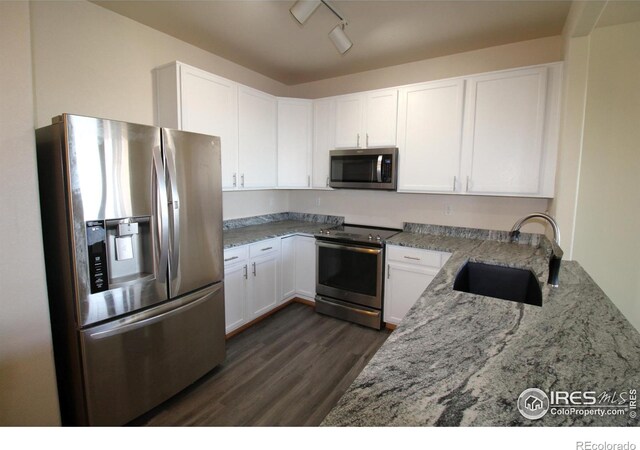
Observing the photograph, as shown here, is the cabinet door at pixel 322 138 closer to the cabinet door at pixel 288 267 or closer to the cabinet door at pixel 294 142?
the cabinet door at pixel 294 142

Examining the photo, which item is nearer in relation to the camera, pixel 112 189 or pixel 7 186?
pixel 7 186

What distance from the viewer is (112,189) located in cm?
165

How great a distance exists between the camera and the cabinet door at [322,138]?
345cm

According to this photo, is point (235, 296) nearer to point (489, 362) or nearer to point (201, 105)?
point (201, 105)

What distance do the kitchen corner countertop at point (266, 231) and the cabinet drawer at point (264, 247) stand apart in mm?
57

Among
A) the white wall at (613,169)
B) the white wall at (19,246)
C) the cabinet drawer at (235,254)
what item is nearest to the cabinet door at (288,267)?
the cabinet drawer at (235,254)

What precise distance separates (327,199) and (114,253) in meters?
2.58

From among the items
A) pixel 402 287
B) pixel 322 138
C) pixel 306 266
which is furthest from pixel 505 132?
pixel 306 266

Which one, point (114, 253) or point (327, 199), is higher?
point (327, 199)

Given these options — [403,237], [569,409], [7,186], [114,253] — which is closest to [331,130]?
[403,237]

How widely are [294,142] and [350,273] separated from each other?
5.30 feet

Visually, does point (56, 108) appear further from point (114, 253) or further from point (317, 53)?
point (317, 53)

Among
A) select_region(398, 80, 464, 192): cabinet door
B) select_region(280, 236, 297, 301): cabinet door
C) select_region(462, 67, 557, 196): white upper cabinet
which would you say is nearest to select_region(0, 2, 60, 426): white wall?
select_region(280, 236, 297, 301): cabinet door

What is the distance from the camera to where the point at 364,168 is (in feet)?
10.4
